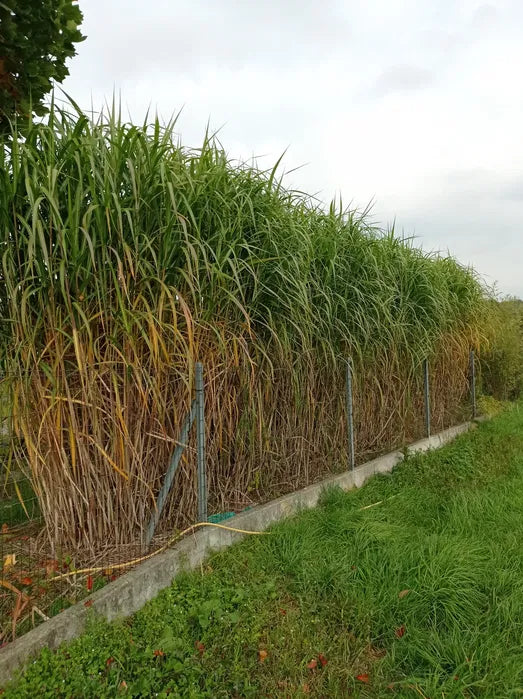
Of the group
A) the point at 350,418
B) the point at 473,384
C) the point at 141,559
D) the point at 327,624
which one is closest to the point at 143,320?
the point at 141,559

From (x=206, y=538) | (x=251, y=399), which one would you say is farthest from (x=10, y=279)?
(x=206, y=538)

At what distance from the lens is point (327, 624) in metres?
1.93

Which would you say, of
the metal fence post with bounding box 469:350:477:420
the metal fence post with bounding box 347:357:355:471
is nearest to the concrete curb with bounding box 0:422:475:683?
the metal fence post with bounding box 347:357:355:471

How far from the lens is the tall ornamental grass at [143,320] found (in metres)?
1.89

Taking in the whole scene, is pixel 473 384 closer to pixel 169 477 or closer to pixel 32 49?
pixel 169 477

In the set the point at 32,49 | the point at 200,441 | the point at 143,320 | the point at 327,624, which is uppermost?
the point at 32,49

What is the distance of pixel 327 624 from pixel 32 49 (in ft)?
8.58

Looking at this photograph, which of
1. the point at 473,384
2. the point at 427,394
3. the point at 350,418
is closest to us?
the point at 350,418

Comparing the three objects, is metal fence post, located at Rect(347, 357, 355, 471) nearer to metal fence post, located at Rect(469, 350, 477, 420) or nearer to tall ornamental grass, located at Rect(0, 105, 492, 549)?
tall ornamental grass, located at Rect(0, 105, 492, 549)

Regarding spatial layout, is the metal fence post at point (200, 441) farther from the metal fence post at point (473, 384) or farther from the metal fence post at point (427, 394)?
the metal fence post at point (473, 384)

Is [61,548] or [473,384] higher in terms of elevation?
[473,384]

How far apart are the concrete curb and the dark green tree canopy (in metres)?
1.91

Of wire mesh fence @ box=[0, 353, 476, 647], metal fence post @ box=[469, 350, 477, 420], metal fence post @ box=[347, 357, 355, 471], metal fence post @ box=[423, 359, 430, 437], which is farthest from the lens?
metal fence post @ box=[469, 350, 477, 420]

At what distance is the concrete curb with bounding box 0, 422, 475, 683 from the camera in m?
1.53
